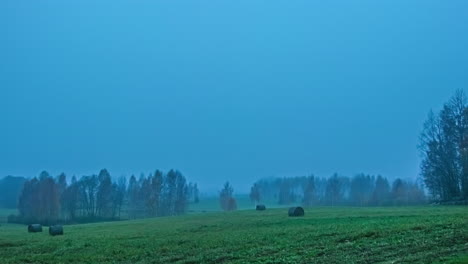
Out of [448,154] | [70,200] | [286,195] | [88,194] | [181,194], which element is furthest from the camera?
[286,195]

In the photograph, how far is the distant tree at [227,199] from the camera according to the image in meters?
140

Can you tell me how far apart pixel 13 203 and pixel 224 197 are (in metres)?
89.3

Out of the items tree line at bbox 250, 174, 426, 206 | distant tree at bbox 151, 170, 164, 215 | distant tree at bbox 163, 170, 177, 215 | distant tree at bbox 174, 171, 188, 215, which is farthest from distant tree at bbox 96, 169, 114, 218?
tree line at bbox 250, 174, 426, 206

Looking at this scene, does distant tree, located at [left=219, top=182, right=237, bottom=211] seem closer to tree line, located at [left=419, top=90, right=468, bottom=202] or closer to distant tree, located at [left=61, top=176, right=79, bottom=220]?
distant tree, located at [left=61, top=176, right=79, bottom=220]

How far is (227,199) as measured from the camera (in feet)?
472

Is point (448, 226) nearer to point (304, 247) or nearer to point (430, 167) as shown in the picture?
point (304, 247)

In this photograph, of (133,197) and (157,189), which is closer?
(157,189)

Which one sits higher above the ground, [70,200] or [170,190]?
[170,190]

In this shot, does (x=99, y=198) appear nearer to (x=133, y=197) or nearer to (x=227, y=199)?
(x=133, y=197)

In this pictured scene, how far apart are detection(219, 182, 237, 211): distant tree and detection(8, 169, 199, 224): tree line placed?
11.3m

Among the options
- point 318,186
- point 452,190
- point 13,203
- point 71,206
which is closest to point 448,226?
point 452,190

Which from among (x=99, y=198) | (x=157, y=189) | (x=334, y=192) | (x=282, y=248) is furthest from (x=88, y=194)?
(x=282, y=248)

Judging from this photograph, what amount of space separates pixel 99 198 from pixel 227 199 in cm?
3663

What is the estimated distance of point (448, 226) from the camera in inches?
978
